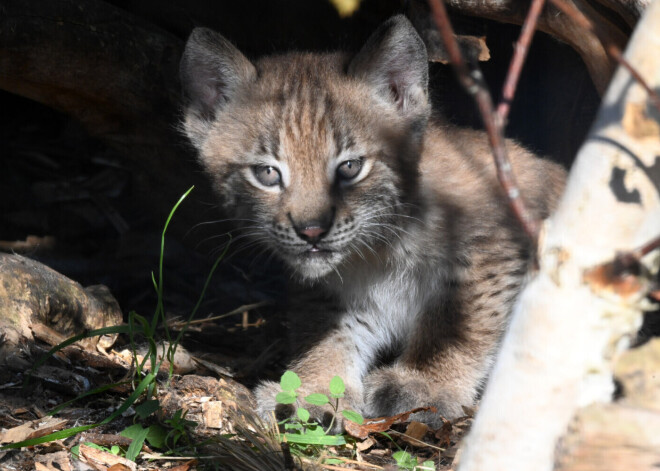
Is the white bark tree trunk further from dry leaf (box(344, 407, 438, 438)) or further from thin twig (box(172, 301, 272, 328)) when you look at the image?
thin twig (box(172, 301, 272, 328))

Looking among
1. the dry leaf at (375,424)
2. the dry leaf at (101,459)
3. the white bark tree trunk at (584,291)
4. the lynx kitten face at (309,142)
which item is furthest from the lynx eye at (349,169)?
the white bark tree trunk at (584,291)

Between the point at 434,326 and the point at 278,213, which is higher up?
the point at 278,213

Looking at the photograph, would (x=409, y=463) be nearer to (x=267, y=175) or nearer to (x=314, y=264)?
Answer: (x=314, y=264)

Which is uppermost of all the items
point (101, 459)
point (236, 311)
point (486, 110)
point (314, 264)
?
point (486, 110)

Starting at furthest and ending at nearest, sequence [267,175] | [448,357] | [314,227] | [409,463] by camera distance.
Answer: [448,357] → [267,175] → [314,227] → [409,463]

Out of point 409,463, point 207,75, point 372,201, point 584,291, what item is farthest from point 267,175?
point 584,291

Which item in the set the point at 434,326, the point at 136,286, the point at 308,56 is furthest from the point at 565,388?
the point at 136,286

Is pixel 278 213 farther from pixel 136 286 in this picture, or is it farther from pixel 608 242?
pixel 136 286
